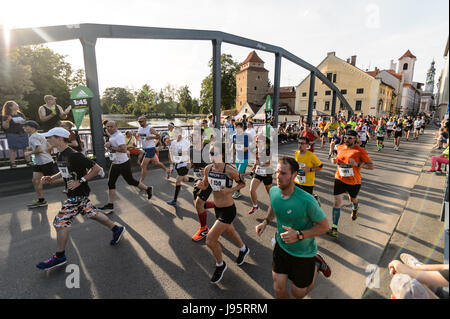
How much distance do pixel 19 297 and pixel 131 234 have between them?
6.00 ft

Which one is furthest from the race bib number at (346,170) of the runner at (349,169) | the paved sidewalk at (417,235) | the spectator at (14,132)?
the spectator at (14,132)

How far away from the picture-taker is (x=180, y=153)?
6023 millimetres

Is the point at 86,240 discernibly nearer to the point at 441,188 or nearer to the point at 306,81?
the point at 441,188

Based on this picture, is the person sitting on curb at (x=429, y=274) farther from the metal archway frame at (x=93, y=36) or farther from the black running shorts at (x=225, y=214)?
the metal archway frame at (x=93, y=36)

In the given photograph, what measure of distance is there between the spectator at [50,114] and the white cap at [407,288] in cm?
889

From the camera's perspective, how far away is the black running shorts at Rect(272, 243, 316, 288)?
243 centimetres

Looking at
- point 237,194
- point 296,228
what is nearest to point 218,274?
point 296,228

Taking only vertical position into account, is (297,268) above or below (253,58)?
below

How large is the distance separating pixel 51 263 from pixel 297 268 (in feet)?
11.7

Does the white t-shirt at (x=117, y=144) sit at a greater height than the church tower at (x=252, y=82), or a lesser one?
lesser

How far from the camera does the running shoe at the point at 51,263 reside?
3432mm

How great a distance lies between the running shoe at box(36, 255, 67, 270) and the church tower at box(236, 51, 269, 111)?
57.1m

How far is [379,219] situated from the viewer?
208 inches

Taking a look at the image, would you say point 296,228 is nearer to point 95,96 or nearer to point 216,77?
point 95,96
